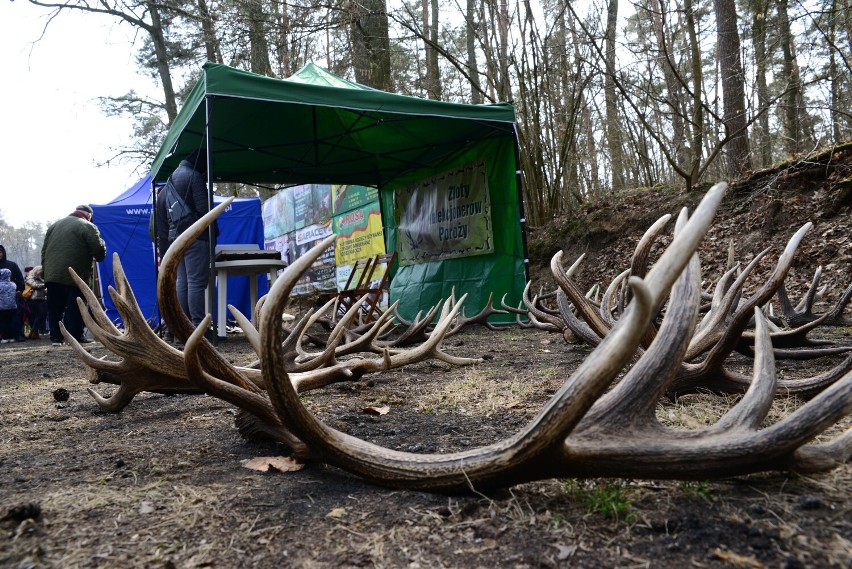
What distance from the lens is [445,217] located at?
27.8 feet

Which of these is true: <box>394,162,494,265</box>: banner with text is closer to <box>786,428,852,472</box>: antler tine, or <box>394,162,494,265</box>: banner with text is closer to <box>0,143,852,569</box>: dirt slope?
<box>0,143,852,569</box>: dirt slope

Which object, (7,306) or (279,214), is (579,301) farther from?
(279,214)

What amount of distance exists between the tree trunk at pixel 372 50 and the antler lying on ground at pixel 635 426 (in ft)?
31.5

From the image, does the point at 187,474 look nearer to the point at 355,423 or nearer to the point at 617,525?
the point at 355,423

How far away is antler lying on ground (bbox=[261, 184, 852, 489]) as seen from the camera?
95 centimetres

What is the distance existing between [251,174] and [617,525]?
8736mm

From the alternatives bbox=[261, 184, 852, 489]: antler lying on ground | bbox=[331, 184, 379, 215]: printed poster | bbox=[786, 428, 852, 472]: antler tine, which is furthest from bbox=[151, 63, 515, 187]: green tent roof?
bbox=[786, 428, 852, 472]: antler tine

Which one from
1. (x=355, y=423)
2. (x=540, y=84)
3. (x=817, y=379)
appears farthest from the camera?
(x=540, y=84)

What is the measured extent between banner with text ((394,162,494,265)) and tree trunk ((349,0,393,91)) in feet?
7.77

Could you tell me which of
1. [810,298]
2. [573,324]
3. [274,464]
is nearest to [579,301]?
[573,324]

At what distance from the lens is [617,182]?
12.9 meters

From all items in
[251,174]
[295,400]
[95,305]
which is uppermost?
[251,174]

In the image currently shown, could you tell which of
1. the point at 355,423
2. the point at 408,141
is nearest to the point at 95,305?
the point at 355,423

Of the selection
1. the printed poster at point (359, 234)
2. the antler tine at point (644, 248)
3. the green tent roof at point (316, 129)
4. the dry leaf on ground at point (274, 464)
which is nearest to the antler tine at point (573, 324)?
the antler tine at point (644, 248)
